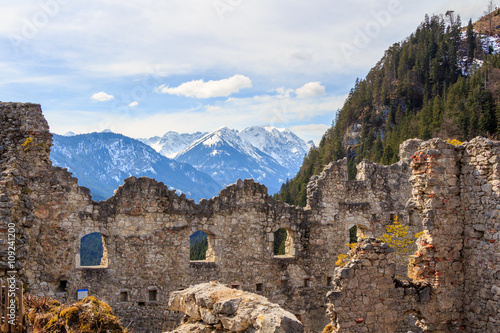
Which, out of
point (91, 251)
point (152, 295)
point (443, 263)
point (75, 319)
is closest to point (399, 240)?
point (443, 263)

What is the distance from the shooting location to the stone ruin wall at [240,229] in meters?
11.8

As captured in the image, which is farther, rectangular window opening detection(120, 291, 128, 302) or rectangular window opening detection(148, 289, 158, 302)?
rectangular window opening detection(148, 289, 158, 302)

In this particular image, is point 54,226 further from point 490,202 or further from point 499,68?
point 499,68

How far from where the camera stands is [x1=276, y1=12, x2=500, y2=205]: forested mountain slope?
58656 mm

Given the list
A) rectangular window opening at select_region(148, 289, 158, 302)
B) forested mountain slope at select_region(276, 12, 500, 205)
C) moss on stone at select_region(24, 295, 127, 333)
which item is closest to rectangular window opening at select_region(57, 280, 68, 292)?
rectangular window opening at select_region(148, 289, 158, 302)

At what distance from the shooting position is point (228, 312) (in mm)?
7582

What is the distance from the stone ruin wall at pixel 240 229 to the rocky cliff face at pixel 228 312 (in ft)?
13.5

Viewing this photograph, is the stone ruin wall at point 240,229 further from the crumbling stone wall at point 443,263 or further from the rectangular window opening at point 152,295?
the rectangular window opening at point 152,295

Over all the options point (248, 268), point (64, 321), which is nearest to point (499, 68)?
point (248, 268)

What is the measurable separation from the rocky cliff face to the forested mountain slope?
2024 inches

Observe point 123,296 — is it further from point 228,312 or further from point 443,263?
point 443,263

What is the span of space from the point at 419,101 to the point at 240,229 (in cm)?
7093

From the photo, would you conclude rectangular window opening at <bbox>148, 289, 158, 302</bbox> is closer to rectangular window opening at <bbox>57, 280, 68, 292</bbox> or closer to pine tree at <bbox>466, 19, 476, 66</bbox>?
rectangular window opening at <bbox>57, 280, 68, 292</bbox>

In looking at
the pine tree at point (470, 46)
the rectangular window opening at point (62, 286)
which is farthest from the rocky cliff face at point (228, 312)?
the pine tree at point (470, 46)
